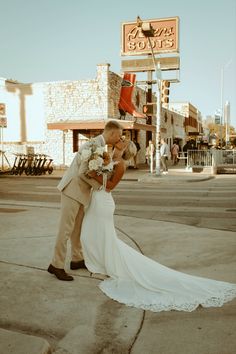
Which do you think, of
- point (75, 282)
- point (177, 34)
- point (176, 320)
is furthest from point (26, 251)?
point (177, 34)

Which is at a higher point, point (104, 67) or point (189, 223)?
point (104, 67)

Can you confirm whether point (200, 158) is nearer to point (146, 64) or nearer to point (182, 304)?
point (146, 64)

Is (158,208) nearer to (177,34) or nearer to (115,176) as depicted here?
(115,176)

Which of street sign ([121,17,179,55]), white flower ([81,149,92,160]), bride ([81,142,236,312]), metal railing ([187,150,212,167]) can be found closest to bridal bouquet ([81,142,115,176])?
white flower ([81,149,92,160])

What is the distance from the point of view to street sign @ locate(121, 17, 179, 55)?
31.8 metres

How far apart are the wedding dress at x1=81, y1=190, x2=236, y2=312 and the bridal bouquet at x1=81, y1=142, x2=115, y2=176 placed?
14.4 inches

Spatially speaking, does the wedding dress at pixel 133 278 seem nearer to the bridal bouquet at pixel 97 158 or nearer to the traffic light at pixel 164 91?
the bridal bouquet at pixel 97 158

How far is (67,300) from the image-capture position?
3961 mm

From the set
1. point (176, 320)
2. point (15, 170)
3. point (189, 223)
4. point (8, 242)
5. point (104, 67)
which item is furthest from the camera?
point (104, 67)

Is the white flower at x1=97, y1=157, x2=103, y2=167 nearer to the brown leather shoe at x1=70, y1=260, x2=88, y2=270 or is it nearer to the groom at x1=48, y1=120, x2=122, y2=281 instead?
the groom at x1=48, y1=120, x2=122, y2=281

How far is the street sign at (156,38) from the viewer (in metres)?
31.8

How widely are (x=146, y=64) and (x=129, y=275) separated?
100 feet

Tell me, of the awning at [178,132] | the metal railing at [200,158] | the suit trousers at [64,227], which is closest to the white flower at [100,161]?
the suit trousers at [64,227]

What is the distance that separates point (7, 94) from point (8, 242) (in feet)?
71.3
